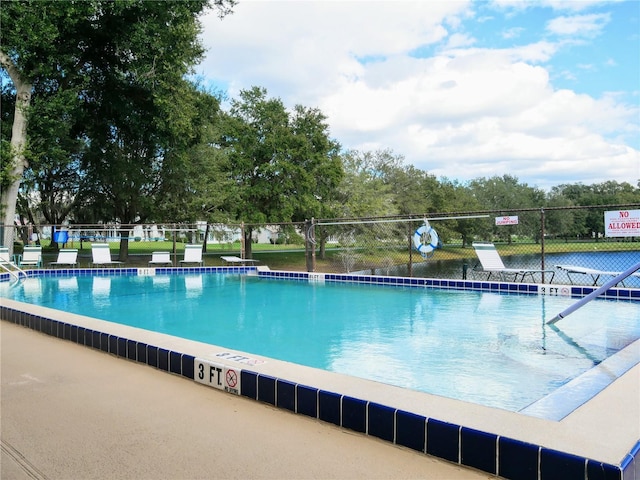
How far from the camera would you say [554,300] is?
689cm

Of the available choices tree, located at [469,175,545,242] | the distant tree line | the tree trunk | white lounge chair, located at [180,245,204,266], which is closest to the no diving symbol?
white lounge chair, located at [180,245,204,266]

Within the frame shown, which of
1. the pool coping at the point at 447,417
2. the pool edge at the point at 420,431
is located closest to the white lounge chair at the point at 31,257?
the pool coping at the point at 447,417

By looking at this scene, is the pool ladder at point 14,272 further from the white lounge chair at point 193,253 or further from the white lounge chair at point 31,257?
the white lounge chair at point 193,253

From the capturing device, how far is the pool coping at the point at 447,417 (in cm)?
164

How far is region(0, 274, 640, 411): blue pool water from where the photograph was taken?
3.27 m

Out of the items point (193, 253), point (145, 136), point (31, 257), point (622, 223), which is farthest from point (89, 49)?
point (622, 223)

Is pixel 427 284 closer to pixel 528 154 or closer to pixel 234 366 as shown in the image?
pixel 234 366

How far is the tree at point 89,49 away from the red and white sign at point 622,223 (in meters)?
12.0

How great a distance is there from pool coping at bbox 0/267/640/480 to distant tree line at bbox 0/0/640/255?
1268 centimetres

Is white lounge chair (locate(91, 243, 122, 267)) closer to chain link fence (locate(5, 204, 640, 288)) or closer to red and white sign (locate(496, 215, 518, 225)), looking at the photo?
chain link fence (locate(5, 204, 640, 288))

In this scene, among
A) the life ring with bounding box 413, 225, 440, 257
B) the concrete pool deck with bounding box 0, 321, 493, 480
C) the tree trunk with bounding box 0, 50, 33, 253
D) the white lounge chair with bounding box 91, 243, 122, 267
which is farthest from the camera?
the white lounge chair with bounding box 91, 243, 122, 267

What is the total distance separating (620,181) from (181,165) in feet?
144

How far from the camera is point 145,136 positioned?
17.3 m

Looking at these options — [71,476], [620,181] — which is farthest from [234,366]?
[620,181]
